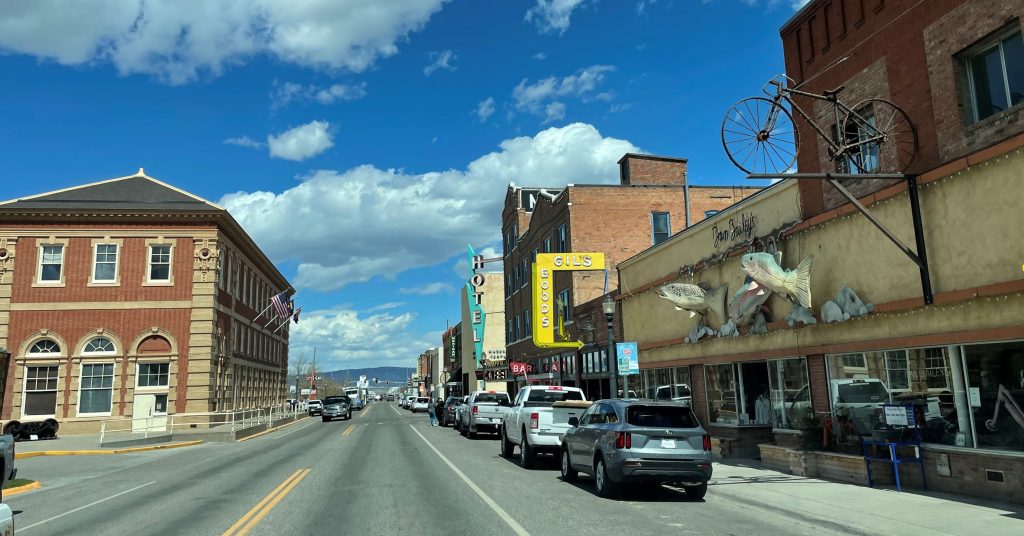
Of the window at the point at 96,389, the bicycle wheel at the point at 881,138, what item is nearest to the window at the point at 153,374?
the window at the point at 96,389

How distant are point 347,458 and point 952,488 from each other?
14675mm

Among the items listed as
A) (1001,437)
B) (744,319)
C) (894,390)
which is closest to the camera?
(1001,437)

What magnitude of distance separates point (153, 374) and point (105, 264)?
6494mm

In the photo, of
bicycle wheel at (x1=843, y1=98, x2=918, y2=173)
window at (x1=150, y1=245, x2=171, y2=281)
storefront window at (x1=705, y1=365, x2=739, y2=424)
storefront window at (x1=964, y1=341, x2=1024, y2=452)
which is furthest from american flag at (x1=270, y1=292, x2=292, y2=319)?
storefront window at (x1=964, y1=341, x2=1024, y2=452)

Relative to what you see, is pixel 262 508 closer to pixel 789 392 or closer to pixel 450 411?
pixel 789 392

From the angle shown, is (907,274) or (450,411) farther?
(450,411)

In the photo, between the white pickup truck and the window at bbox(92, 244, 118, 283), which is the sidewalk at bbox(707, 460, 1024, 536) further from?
the window at bbox(92, 244, 118, 283)

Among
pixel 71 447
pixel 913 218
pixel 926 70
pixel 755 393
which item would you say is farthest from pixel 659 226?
pixel 71 447

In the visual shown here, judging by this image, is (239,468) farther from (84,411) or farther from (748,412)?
(84,411)

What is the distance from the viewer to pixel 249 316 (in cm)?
5006

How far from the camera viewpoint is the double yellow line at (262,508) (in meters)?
9.30

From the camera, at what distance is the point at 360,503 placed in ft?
37.3

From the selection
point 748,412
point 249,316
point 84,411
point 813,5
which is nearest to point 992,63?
point 813,5

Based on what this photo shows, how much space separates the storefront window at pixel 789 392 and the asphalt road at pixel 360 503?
161 inches
